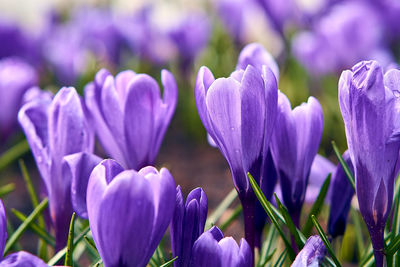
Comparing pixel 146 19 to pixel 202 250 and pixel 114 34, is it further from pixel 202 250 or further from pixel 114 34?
pixel 202 250

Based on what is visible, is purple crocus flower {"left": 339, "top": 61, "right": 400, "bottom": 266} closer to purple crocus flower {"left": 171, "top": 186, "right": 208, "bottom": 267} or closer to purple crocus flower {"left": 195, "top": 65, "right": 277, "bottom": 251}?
purple crocus flower {"left": 195, "top": 65, "right": 277, "bottom": 251}

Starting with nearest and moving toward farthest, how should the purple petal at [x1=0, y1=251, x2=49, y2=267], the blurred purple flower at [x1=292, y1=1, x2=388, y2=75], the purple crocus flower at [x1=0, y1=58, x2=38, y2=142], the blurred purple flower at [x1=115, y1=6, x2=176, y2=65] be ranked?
the purple petal at [x1=0, y1=251, x2=49, y2=267], the purple crocus flower at [x1=0, y1=58, x2=38, y2=142], the blurred purple flower at [x1=292, y1=1, x2=388, y2=75], the blurred purple flower at [x1=115, y1=6, x2=176, y2=65]

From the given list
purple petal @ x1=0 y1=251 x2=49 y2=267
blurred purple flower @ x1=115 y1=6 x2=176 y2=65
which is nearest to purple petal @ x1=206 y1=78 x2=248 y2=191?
purple petal @ x1=0 y1=251 x2=49 y2=267

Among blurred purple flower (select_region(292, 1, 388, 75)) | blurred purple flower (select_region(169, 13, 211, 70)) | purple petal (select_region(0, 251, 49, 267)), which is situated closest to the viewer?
purple petal (select_region(0, 251, 49, 267))

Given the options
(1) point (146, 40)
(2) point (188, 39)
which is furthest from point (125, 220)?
(1) point (146, 40)

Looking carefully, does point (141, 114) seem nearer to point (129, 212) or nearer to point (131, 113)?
point (131, 113)
